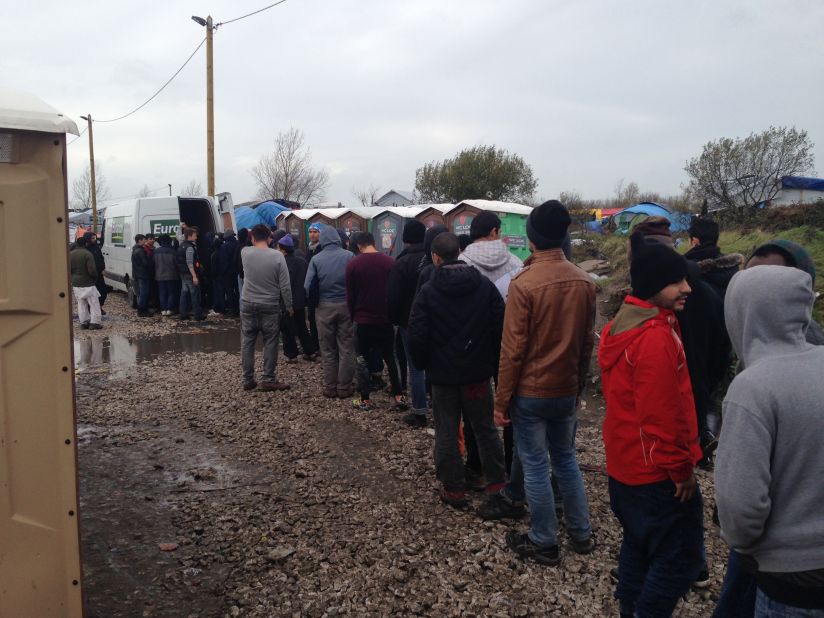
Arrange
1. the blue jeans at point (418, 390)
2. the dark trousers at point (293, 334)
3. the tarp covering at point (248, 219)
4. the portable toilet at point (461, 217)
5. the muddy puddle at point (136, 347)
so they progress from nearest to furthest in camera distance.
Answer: the blue jeans at point (418, 390) → the dark trousers at point (293, 334) → the muddy puddle at point (136, 347) → the portable toilet at point (461, 217) → the tarp covering at point (248, 219)

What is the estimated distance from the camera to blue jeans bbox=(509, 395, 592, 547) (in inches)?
136

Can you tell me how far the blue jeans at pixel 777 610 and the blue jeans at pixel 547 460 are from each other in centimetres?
158

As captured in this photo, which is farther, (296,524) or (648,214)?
(648,214)

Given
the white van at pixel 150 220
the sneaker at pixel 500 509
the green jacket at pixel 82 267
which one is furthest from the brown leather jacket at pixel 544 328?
the white van at pixel 150 220

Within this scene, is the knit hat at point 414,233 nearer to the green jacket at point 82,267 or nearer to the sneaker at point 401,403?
the sneaker at point 401,403

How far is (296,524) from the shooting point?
3.97 metres

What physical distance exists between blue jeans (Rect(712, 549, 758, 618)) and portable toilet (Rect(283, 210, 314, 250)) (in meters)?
15.2

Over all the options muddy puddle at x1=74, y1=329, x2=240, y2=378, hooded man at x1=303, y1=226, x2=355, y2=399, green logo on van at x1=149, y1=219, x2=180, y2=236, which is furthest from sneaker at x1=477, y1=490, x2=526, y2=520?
green logo on van at x1=149, y1=219, x2=180, y2=236

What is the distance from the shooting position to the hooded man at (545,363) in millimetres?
3350

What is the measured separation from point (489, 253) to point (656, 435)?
7.52 feet

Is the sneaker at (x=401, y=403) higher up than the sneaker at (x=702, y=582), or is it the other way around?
the sneaker at (x=401, y=403)

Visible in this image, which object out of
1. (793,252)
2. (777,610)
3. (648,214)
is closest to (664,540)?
(777,610)

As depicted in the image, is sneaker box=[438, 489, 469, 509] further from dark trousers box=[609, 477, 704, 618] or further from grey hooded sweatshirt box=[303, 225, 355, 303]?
grey hooded sweatshirt box=[303, 225, 355, 303]

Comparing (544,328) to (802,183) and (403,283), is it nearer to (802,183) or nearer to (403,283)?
(403,283)
